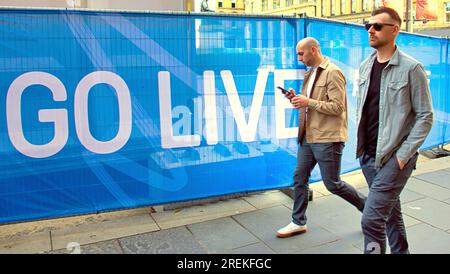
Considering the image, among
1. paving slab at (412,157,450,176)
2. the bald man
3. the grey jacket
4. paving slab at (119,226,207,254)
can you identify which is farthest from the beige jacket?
paving slab at (412,157,450,176)

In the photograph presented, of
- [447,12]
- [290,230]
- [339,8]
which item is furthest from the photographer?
[339,8]

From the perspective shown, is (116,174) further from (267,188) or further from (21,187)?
(267,188)

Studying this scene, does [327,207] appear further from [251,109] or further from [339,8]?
[339,8]

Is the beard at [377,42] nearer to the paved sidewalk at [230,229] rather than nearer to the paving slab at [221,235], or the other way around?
the paved sidewalk at [230,229]

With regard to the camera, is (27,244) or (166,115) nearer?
(27,244)

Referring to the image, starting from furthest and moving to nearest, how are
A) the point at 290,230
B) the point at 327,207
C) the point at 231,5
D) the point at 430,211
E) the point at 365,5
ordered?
1. the point at 231,5
2. the point at 365,5
3. the point at 327,207
4. the point at 430,211
5. the point at 290,230

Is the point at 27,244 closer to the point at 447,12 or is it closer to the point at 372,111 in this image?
the point at 372,111

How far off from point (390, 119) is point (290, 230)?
156cm

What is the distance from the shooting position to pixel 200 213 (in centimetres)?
452

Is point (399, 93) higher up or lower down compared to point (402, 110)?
higher up

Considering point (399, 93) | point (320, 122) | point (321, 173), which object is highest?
point (399, 93)

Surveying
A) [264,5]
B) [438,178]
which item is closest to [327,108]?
[438,178]

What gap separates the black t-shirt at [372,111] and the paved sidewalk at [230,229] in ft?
3.62

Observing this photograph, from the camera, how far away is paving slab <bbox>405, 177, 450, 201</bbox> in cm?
501
